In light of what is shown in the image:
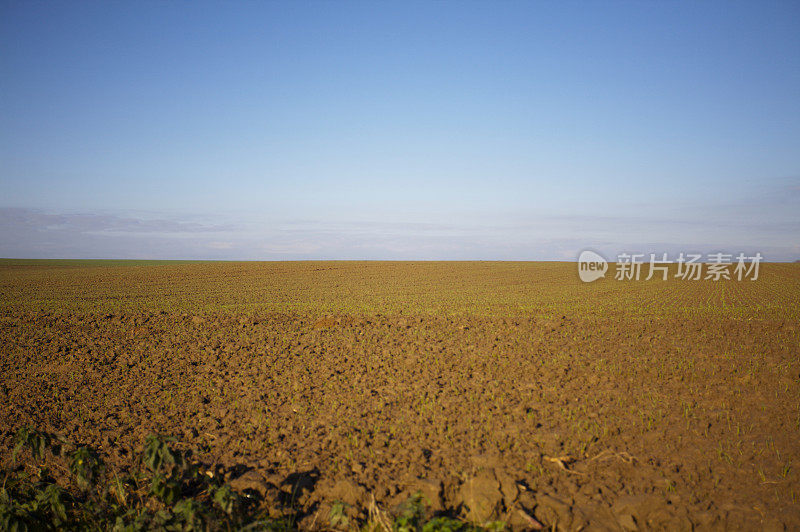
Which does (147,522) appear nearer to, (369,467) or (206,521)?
(206,521)

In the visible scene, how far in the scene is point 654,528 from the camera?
389 centimetres

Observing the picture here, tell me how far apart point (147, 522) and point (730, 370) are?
8343mm

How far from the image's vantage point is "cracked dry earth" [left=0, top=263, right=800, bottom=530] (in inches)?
172

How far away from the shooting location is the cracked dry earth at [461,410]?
436cm

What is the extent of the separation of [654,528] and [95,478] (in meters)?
5.00

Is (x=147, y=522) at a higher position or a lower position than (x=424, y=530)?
lower

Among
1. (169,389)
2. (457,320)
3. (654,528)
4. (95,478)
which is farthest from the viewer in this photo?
(457,320)

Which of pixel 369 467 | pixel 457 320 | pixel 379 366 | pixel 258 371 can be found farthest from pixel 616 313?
pixel 369 467

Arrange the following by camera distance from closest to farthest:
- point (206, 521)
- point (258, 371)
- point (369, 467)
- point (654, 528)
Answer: point (206, 521) < point (654, 528) < point (369, 467) < point (258, 371)

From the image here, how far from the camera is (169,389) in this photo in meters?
7.67

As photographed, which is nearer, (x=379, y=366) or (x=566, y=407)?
(x=566, y=407)

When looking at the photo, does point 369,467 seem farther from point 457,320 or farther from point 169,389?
point 457,320

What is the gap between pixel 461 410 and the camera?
6.41m

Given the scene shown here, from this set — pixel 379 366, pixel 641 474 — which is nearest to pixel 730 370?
pixel 641 474
